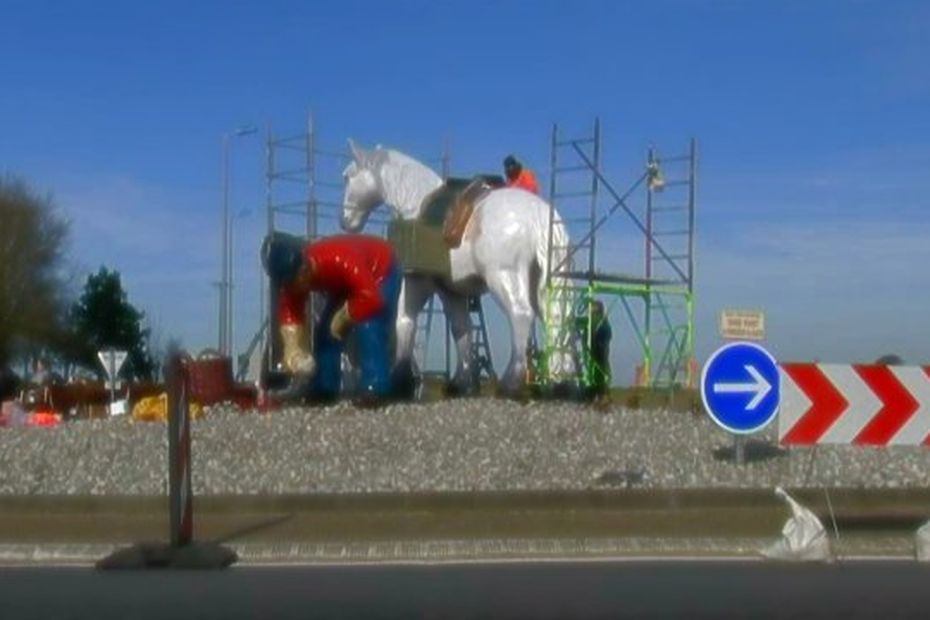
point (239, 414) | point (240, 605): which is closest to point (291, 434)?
point (239, 414)

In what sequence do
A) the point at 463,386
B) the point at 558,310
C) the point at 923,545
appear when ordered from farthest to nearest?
the point at 558,310, the point at 463,386, the point at 923,545

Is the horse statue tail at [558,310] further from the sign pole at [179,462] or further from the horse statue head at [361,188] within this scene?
the sign pole at [179,462]

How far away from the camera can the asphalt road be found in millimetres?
12523

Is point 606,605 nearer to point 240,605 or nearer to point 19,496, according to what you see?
point 240,605

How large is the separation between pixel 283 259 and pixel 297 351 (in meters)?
1.45

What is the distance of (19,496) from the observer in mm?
21000

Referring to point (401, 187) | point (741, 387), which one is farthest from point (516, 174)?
point (741, 387)

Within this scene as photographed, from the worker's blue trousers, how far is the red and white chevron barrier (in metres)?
11.2

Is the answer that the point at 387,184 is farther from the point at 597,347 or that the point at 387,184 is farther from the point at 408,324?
the point at 597,347

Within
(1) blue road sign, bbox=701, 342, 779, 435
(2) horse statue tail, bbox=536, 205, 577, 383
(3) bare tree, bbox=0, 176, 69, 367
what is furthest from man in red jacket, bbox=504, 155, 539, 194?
(3) bare tree, bbox=0, 176, 69, 367

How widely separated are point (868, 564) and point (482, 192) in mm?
16814

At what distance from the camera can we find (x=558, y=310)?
3566 centimetres

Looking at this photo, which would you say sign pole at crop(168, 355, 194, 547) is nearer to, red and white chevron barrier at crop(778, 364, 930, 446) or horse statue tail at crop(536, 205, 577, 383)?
red and white chevron barrier at crop(778, 364, 930, 446)

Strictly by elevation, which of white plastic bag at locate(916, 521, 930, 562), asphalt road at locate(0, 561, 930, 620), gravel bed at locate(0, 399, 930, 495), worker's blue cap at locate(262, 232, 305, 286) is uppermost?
worker's blue cap at locate(262, 232, 305, 286)
